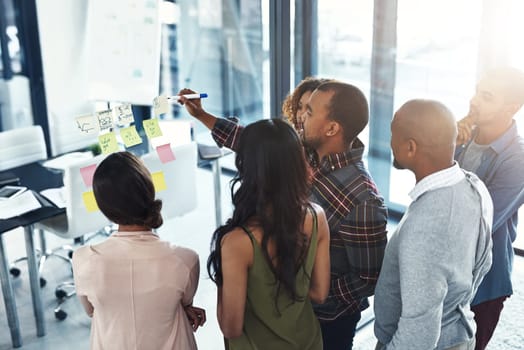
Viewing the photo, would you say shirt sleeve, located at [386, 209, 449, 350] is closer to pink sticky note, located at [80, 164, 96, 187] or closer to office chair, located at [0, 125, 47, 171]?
pink sticky note, located at [80, 164, 96, 187]

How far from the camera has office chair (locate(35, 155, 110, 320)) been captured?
298 cm

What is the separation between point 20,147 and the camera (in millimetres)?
3926

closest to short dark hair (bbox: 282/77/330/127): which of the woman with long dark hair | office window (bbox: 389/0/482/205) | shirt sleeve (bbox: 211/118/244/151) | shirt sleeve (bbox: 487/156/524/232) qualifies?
shirt sleeve (bbox: 211/118/244/151)

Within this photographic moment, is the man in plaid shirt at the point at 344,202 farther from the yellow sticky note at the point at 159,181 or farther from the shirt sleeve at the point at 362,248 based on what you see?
the yellow sticky note at the point at 159,181

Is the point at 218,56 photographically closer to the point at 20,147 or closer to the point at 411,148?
the point at 20,147

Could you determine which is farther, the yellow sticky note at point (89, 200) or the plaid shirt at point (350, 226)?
the yellow sticky note at point (89, 200)

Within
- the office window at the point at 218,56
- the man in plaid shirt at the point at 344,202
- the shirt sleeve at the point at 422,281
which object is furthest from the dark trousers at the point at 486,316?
the office window at the point at 218,56

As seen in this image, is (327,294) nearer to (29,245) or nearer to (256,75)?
(29,245)


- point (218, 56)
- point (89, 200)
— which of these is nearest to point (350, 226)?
point (89, 200)

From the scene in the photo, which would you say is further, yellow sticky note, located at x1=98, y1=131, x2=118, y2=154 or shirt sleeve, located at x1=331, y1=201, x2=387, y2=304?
yellow sticky note, located at x1=98, y1=131, x2=118, y2=154

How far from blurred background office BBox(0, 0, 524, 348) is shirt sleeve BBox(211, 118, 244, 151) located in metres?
1.70

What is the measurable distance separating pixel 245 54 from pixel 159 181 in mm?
2376

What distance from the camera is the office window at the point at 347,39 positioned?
4.27 m

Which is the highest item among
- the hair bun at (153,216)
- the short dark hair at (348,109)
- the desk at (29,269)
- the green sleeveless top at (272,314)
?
the short dark hair at (348,109)
